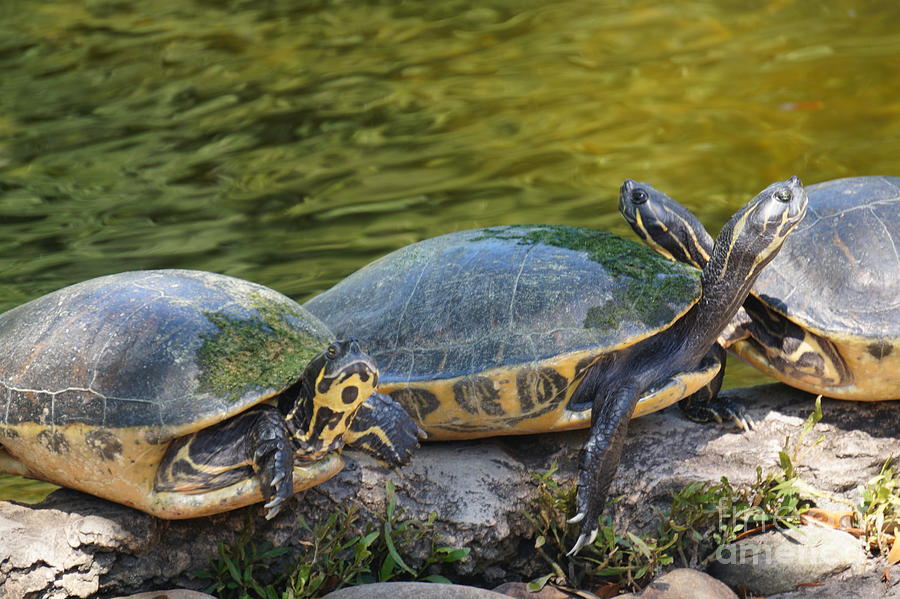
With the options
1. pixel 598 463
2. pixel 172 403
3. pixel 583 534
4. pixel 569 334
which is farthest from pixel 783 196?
pixel 172 403

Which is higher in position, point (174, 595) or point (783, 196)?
point (783, 196)

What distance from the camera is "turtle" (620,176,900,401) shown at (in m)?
3.88

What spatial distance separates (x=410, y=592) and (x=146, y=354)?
107 cm

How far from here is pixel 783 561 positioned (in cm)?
361

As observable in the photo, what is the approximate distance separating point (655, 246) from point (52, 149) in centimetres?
672

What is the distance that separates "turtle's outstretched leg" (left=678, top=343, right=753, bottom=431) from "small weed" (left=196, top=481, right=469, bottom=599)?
1.19 m

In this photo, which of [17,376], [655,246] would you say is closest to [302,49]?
[655,246]

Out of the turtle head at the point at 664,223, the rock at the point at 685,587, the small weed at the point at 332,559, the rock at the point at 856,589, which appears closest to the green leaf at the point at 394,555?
the small weed at the point at 332,559

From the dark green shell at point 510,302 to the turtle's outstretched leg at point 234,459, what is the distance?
0.69m

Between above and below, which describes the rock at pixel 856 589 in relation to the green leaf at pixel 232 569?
below

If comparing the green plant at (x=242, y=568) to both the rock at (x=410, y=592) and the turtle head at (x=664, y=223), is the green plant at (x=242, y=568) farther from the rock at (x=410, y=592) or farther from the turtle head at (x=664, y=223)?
the turtle head at (x=664, y=223)

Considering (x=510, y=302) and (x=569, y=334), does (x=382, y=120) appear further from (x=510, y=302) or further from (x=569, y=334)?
(x=569, y=334)

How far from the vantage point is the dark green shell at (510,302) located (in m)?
3.68

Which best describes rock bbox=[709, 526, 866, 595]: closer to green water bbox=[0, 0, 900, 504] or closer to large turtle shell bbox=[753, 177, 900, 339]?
large turtle shell bbox=[753, 177, 900, 339]
